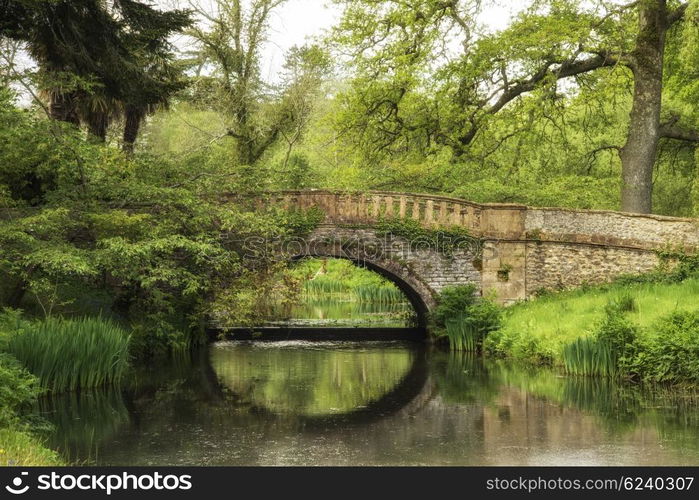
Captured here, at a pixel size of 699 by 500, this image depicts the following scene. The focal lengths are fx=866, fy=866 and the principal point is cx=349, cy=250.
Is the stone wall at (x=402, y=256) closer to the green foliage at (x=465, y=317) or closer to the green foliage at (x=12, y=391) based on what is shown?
the green foliage at (x=465, y=317)

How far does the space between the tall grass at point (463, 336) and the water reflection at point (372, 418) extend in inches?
51.2

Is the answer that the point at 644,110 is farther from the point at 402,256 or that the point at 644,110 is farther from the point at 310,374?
the point at 310,374

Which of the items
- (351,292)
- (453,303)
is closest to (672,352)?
(453,303)

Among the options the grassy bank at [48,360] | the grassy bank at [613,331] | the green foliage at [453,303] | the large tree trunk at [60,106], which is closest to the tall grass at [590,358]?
the grassy bank at [613,331]

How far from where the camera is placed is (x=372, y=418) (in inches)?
491

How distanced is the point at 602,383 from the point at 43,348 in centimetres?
876

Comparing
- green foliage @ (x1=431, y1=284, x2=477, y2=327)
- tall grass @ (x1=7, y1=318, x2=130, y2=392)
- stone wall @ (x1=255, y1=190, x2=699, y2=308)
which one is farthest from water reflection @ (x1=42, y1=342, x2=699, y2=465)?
stone wall @ (x1=255, y1=190, x2=699, y2=308)

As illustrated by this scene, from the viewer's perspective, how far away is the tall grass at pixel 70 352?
40.4 feet

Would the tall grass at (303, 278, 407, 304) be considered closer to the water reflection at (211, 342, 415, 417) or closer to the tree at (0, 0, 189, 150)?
the water reflection at (211, 342, 415, 417)

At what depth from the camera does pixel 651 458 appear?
9672 mm

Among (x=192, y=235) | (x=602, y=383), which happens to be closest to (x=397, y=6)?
(x=192, y=235)

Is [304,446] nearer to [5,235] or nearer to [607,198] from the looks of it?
[5,235]

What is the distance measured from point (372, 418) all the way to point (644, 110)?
12.5 metres

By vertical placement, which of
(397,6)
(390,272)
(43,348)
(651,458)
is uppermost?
(397,6)
